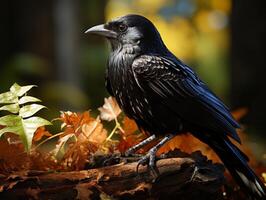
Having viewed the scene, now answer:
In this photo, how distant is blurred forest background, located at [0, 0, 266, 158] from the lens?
7652 millimetres

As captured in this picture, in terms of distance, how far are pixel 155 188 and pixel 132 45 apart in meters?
1.11

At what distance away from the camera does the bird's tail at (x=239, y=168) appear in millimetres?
3615

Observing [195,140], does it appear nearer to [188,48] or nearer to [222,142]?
[222,142]

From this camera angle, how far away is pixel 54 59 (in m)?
10.8

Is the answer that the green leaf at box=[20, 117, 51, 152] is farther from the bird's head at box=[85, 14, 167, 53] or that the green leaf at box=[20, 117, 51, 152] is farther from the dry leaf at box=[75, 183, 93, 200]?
the bird's head at box=[85, 14, 167, 53]

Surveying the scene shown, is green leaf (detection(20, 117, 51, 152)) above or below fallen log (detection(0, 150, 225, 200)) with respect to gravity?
above

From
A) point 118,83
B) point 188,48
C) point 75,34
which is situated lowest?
point 188,48

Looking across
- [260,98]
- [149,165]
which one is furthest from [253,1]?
[149,165]

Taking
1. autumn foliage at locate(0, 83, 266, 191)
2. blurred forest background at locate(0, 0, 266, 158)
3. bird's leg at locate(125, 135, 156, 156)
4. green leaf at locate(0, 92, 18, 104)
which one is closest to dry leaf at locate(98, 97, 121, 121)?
autumn foliage at locate(0, 83, 266, 191)

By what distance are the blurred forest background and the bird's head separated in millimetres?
2325

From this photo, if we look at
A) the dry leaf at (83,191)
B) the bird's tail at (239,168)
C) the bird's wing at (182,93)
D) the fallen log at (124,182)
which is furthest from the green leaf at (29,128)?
the bird's tail at (239,168)

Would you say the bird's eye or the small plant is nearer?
the small plant

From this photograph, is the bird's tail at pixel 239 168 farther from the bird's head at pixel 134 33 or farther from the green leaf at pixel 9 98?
the green leaf at pixel 9 98

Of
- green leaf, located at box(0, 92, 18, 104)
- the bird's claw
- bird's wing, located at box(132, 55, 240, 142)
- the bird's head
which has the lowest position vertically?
the bird's claw
